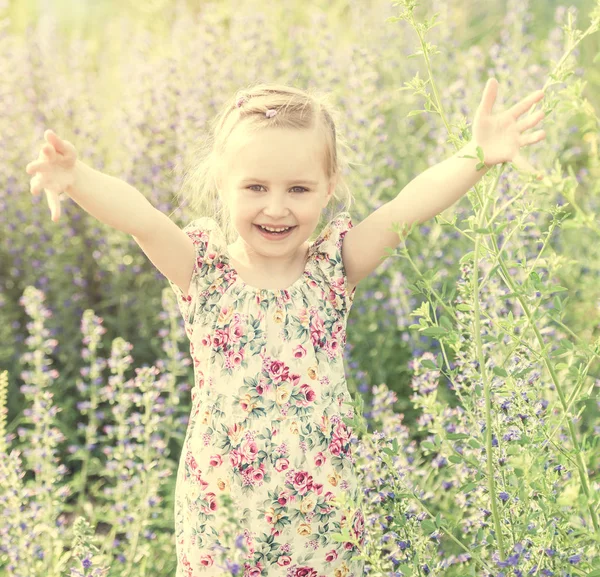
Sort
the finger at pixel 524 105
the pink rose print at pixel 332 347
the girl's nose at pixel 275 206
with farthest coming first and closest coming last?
the pink rose print at pixel 332 347 < the girl's nose at pixel 275 206 < the finger at pixel 524 105

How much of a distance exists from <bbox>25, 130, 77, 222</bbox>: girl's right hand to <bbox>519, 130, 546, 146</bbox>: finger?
98 centimetres

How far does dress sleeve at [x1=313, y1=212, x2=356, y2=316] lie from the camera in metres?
2.28

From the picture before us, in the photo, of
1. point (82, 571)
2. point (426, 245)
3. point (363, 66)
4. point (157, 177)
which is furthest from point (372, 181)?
point (82, 571)

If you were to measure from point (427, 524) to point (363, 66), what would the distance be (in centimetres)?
283

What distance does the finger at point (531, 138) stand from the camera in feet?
6.19

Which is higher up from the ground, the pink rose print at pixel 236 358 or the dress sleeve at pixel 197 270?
the dress sleeve at pixel 197 270

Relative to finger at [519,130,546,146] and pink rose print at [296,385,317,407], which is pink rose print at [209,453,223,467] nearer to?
pink rose print at [296,385,317,407]

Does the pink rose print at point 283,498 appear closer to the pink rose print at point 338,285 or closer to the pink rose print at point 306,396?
the pink rose print at point 306,396

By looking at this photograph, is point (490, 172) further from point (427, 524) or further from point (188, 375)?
point (188, 375)

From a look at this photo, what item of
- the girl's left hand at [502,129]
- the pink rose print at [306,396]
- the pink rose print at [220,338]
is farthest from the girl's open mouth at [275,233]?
the girl's left hand at [502,129]

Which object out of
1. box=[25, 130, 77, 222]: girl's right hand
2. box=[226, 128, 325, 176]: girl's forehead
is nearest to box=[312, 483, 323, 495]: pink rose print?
box=[226, 128, 325, 176]: girl's forehead

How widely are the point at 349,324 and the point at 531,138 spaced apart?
83.9 inches

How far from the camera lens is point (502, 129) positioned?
1993 millimetres

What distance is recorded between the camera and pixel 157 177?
424cm
